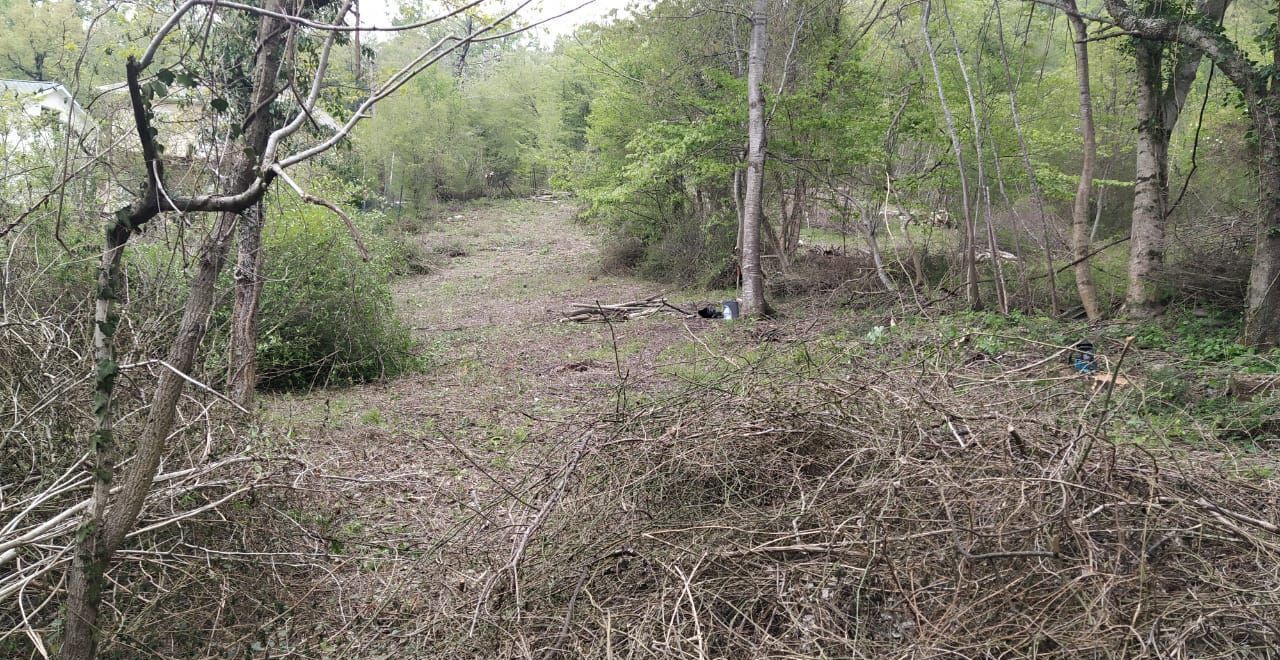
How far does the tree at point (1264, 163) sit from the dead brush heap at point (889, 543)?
159 inches

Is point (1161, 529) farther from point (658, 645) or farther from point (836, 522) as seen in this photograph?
point (658, 645)

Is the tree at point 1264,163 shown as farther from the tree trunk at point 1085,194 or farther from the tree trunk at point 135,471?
the tree trunk at point 135,471

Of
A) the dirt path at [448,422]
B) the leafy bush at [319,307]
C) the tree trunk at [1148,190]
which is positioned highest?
the tree trunk at [1148,190]

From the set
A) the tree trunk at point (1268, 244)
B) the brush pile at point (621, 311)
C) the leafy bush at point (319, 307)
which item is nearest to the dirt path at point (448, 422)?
the brush pile at point (621, 311)

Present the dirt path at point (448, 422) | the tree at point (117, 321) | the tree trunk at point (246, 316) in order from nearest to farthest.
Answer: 1. the tree at point (117, 321)
2. the dirt path at point (448, 422)
3. the tree trunk at point (246, 316)

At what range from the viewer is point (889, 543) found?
2541mm

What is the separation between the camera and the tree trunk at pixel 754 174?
423 inches

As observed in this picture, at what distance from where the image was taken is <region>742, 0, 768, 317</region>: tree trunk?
1073 cm

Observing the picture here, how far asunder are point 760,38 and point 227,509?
9662 mm

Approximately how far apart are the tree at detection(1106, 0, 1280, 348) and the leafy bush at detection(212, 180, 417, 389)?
847 centimetres

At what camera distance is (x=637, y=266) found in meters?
18.4

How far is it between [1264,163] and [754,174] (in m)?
6.12

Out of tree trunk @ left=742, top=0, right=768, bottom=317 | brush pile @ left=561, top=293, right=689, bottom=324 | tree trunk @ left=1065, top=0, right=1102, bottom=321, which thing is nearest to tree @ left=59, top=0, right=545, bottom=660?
tree trunk @ left=1065, top=0, right=1102, bottom=321

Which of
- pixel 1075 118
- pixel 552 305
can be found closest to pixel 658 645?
pixel 552 305
